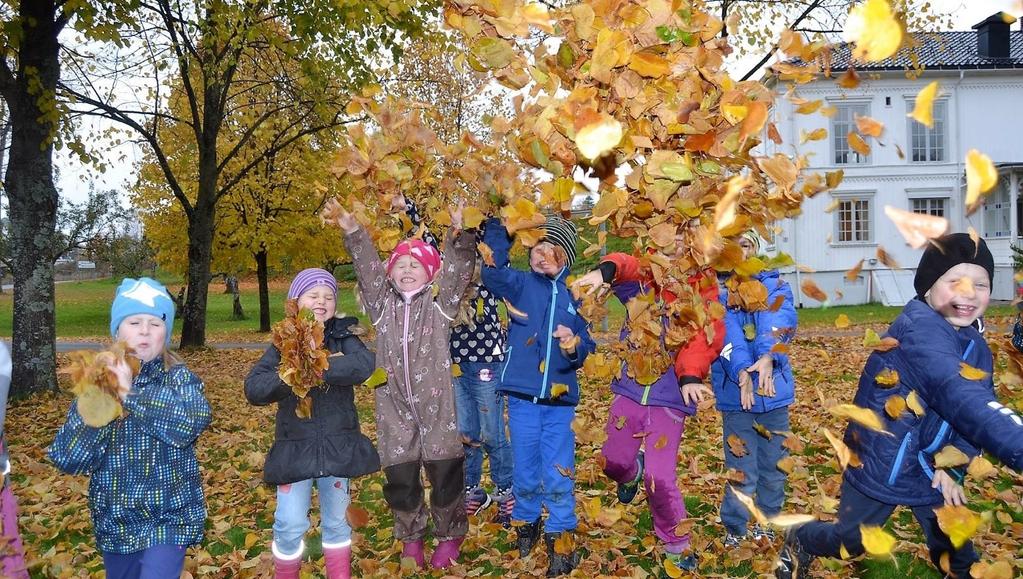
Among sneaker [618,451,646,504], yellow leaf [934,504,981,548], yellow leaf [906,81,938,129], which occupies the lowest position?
sneaker [618,451,646,504]

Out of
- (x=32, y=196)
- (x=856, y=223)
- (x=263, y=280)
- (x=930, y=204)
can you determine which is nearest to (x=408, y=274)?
(x=32, y=196)

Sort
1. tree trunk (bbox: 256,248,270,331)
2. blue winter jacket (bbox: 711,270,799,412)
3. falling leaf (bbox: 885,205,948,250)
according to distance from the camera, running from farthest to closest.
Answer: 1. tree trunk (bbox: 256,248,270,331)
2. blue winter jacket (bbox: 711,270,799,412)
3. falling leaf (bbox: 885,205,948,250)

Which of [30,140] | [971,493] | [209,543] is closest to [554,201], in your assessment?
[209,543]

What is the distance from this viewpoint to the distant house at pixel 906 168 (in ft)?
74.8

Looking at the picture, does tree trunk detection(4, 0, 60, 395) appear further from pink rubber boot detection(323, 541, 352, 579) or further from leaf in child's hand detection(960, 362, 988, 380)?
leaf in child's hand detection(960, 362, 988, 380)

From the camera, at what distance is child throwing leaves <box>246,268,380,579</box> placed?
3.27 meters

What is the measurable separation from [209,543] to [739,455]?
10.1ft

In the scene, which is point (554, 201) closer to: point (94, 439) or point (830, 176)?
point (830, 176)

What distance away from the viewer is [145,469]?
2834mm

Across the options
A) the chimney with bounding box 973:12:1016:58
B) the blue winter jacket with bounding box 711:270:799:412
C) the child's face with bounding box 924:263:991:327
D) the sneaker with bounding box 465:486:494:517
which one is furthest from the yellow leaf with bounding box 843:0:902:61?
the chimney with bounding box 973:12:1016:58

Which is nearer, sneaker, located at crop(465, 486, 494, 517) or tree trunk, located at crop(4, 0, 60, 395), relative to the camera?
sneaker, located at crop(465, 486, 494, 517)

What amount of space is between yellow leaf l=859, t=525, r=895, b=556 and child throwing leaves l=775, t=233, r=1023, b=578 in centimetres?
2

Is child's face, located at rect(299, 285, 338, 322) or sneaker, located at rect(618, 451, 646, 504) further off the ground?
child's face, located at rect(299, 285, 338, 322)

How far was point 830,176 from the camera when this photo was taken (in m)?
2.79
